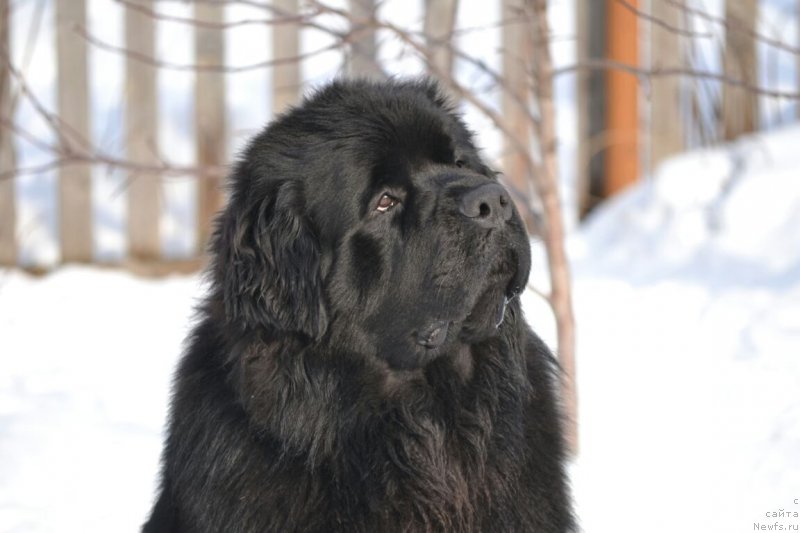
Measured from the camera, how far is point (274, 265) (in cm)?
289

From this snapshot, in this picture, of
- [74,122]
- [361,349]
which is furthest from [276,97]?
[361,349]

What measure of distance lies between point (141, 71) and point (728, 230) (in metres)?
3.77

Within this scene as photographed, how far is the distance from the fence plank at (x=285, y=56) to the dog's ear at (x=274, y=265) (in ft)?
12.1

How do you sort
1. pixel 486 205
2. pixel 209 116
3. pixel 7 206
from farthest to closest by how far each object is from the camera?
pixel 209 116, pixel 7 206, pixel 486 205

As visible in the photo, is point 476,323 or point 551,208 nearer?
point 476,323

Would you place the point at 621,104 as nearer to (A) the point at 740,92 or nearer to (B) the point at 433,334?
(A) the point at 740,92

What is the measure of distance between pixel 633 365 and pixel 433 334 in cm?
256

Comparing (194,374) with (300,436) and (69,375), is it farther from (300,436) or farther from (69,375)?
(69,375)

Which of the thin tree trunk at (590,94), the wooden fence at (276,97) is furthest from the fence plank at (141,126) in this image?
the thin tree trunk at (590,94)

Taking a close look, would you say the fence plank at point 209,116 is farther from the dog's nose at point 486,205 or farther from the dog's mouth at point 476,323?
the dog's nose at point 486,205

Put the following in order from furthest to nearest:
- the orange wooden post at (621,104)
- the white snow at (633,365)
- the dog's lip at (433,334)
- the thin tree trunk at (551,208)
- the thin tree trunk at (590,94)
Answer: the thin tree trunk at (590,94) < the orange wooden post at (621,104) < the thin tree trunk at (551,208) < the white snow at (633,365) < the dog's lip at (433,334)

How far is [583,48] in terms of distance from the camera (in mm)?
7137

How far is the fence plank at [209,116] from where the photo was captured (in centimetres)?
666

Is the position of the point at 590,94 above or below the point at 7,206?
above
